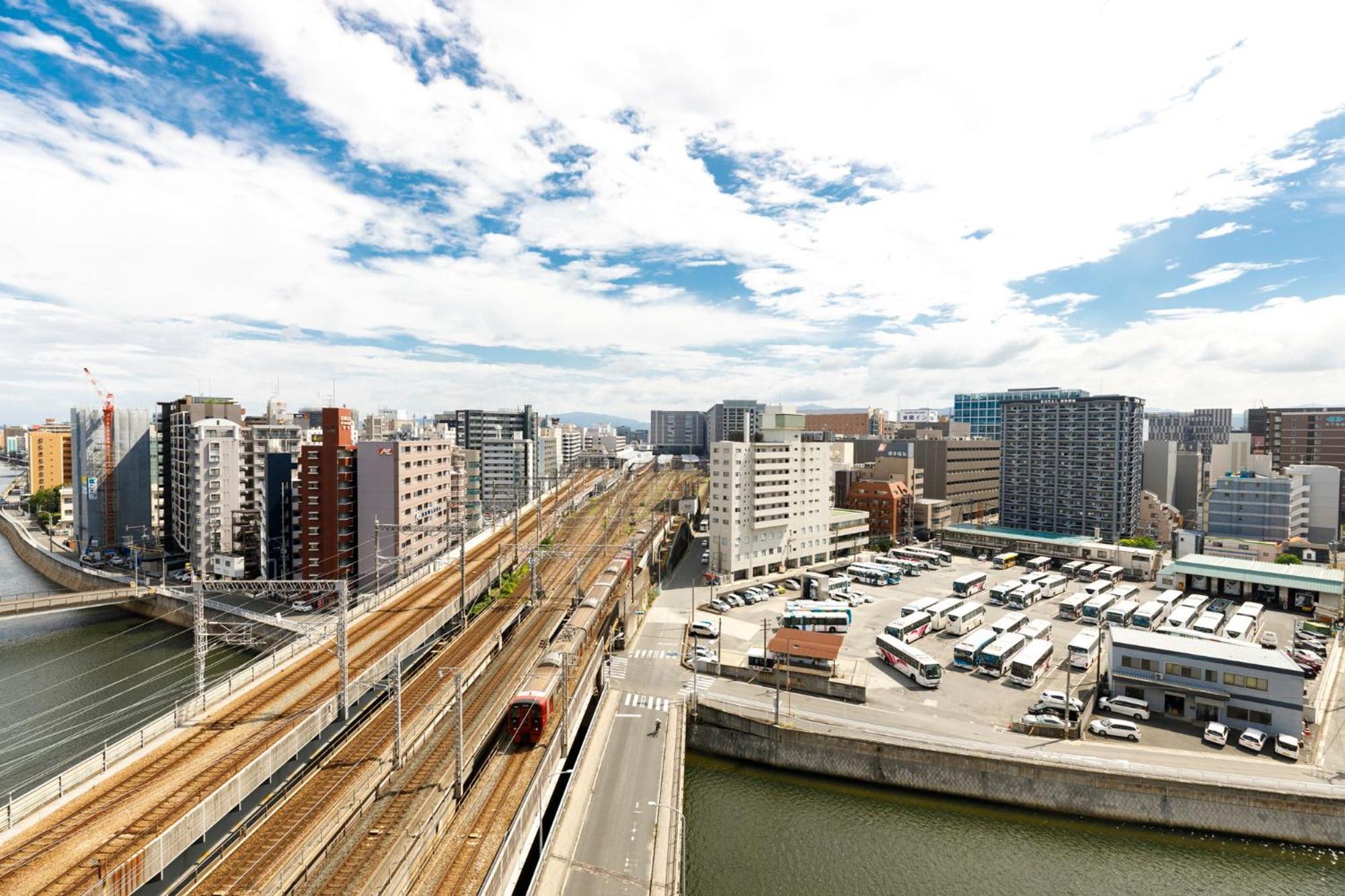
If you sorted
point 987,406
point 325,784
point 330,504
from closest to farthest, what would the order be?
1. point 325,784
2. point 330,504
3. point 987,406

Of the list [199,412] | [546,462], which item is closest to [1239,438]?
[546,462]

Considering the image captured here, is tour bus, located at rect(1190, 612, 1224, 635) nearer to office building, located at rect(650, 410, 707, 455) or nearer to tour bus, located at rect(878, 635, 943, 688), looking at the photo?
tour bus, located at rect(878, 635, 943, 688)

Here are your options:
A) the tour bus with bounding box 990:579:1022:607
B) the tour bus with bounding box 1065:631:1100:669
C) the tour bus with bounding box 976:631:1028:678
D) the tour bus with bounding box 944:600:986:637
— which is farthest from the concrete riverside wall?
the tour bus with bounding box 990:579:1022:607

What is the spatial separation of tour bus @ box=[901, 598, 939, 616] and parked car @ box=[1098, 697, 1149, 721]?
32.8 feet

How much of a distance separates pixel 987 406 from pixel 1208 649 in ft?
392

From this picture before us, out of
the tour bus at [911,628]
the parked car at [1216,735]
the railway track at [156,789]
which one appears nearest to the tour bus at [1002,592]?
the tour bus at [911,628]

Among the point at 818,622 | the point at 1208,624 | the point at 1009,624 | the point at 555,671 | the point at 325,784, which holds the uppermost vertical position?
the point at 555,671

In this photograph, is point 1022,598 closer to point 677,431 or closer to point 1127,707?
point 1127,707

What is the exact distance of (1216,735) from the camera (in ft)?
70.3

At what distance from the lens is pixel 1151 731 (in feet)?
73.2

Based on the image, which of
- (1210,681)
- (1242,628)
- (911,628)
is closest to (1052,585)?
(1242,628)

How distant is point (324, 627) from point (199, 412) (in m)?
36.9

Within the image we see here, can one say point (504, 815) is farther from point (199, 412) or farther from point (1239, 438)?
point (1239, 438)

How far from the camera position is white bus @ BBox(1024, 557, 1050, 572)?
1848 inches
